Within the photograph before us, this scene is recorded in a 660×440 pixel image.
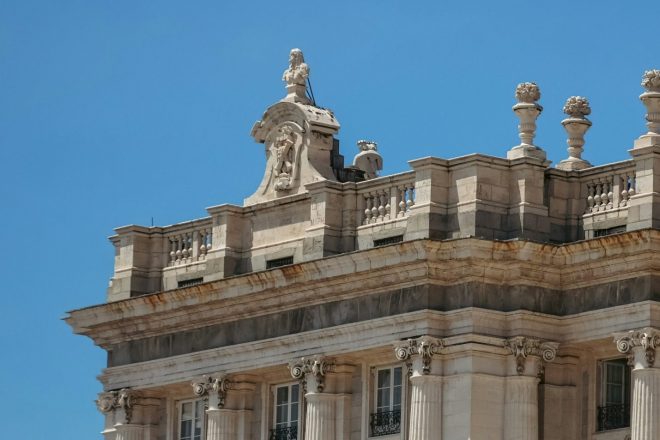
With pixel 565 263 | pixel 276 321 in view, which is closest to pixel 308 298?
pixel 276 321

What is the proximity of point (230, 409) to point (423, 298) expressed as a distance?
704 centimetres

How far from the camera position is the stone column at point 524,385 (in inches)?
2965

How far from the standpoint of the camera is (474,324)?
75688 millimetres

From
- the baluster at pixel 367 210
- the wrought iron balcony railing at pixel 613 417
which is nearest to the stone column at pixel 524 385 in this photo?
the wrought iron balcony railing at pixel 613 417

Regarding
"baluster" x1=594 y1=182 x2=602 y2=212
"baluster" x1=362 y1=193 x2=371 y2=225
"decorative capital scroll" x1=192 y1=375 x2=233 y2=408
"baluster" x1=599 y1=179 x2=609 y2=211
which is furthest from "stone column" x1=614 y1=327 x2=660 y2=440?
"decorative capital scroll" x1=192 y1=375 x2=233 y2=408

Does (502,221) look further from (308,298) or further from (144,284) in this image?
(144,284)

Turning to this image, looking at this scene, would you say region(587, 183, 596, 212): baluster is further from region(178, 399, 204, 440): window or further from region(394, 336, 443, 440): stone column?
region(178, 399, 204, 440): window

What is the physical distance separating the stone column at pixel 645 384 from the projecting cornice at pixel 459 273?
3.33 ft

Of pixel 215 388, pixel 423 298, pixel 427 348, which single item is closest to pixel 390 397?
pixel 427 348

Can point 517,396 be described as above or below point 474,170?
below

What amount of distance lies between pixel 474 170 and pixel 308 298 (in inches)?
206

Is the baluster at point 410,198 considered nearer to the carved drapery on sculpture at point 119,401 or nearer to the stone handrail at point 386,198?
the stone handrail at point 386,198

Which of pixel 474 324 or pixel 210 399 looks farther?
pixel 210 399

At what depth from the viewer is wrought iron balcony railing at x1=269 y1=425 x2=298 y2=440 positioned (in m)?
80.5
